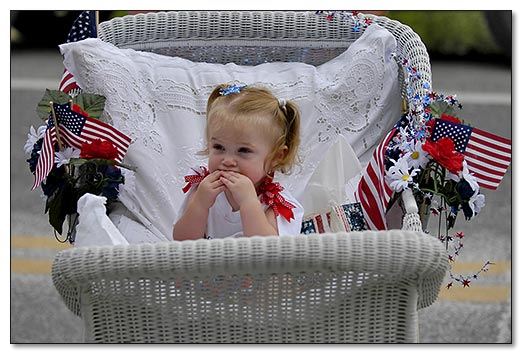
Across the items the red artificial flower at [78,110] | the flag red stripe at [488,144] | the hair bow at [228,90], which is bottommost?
the red artificial flower at [78,110]

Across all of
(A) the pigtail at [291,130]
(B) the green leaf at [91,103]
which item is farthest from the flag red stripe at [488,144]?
(B) the green leaf at [91,103]

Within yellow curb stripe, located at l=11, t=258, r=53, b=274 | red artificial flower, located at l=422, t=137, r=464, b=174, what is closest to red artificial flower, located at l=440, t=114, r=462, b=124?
red artificial flower, located at l=422, t=137, r=464, b=174

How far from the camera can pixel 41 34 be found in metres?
8.75

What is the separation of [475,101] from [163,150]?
4505 millimetres

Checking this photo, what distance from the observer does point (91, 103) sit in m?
3.22

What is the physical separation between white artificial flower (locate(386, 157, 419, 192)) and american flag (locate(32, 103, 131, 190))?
2.95ft

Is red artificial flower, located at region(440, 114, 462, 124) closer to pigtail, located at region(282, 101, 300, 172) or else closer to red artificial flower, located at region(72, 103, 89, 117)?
pigtail, located at region(282, 101, 300, 172)

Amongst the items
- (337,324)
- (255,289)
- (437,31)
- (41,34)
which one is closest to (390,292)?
(337,324)

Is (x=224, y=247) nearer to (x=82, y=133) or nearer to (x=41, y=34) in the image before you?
(x=82, y=133)

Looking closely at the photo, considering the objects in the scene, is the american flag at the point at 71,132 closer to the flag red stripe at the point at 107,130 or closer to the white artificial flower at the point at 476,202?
the flag red stripe at the point at 107,130

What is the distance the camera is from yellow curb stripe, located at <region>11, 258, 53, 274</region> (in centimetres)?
465

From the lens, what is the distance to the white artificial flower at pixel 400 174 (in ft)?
9.29

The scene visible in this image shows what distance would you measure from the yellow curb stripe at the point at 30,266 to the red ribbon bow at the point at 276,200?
211cm

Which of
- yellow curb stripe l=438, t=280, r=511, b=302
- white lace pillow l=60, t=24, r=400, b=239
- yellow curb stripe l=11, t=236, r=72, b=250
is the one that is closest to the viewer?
white lace pillow l=60, t=24, r=400, b=239
